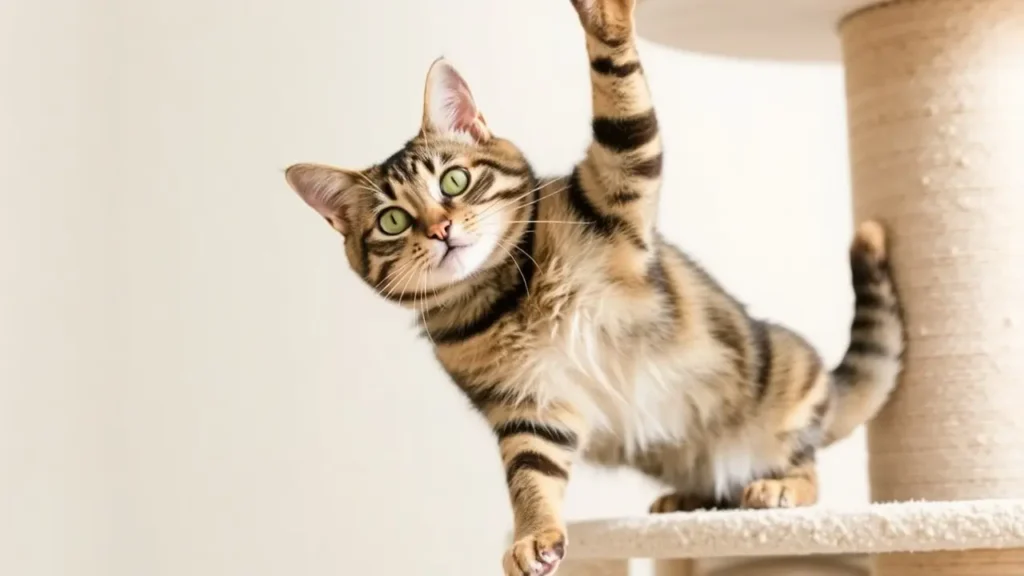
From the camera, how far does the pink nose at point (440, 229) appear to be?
0.99m

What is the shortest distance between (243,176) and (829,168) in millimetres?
790

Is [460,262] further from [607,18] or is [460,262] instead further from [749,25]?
[749,25]

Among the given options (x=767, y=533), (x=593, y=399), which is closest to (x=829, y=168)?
(x=593, y=399)

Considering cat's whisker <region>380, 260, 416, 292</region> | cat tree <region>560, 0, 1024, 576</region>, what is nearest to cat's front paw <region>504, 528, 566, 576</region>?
cat tree <region>560, 0, 1024, 576</region>

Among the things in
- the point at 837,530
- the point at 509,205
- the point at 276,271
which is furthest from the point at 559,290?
the point at 276,271

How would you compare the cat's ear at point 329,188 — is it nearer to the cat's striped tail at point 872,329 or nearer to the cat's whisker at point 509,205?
the cat's whisker at point 509,205

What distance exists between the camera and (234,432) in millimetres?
1695

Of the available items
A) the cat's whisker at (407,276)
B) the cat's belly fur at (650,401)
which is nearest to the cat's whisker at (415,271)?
the cat's whisker at (407,276)

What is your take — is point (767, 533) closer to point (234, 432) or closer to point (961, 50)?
point (961, 50)

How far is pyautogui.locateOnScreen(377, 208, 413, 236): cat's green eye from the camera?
3.36 ft

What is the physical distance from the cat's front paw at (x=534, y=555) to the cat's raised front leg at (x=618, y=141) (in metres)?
0.26

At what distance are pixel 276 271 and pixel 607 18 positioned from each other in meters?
0.87

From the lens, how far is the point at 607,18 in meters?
0.94

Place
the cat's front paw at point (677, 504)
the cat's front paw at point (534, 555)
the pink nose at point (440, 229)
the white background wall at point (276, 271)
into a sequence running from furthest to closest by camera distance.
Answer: the white background wall at point (276, 271) → the cat's front paw at point (677, 504) → the pink nose at point (440, 229) → the cat's front paw at point (534, 555)
